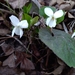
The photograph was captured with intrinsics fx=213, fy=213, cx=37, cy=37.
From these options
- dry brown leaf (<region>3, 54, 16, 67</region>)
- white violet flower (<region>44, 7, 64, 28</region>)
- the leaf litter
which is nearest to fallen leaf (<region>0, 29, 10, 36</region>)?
the leaf litter

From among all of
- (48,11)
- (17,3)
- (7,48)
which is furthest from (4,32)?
(48,11)

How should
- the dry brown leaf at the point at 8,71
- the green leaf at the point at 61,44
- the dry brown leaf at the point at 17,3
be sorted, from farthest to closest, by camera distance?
the dry brown leaf at the point at 17,3, the dry brown leaf at the point at 8,71, the green leaf at the point at 61,44

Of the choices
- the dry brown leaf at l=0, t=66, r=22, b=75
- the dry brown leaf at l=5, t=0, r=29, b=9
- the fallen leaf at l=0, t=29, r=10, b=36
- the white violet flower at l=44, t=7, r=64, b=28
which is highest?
the dry brown leaf at l=5, t=0, r=29, b=9

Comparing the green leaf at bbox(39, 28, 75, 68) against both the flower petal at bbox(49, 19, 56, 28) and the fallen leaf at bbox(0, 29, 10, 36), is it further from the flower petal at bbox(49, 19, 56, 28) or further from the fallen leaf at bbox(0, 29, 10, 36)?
the fallen leaf at bbox(0, 29, 10, 36)

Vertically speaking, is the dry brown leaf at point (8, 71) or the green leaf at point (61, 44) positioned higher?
the green leaf at point (61, 44)

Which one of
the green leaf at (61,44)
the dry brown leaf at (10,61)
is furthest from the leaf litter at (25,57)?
the green leaf at (61,44)

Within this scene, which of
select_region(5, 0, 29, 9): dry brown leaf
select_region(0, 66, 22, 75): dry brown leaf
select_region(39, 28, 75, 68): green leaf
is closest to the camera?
select_region(39, 28, 75, 68): green leaf

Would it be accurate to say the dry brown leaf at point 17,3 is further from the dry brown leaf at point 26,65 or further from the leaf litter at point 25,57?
the dry brown leaf at point 26,65

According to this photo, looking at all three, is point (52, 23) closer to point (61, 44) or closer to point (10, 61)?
point (61, 44)

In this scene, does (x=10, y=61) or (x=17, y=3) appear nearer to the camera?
(x=10, y=61)

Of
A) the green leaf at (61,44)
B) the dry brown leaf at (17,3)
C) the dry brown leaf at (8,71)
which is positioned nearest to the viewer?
the green leaf at (61,44)
